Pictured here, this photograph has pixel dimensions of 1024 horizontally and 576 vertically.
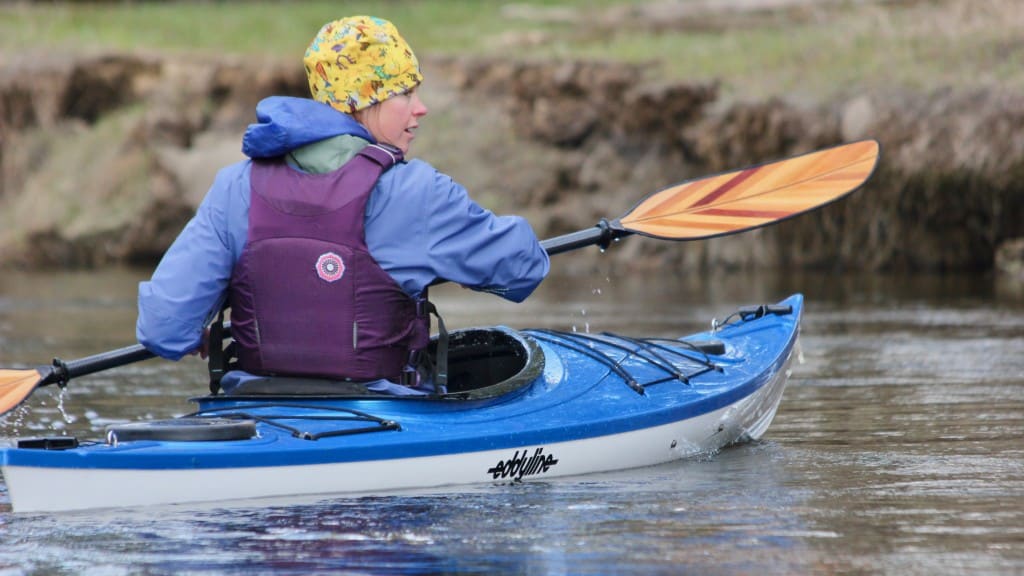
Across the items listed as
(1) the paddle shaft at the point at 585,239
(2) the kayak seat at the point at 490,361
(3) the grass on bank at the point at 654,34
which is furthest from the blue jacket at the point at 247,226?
(3) the grass on bank at the point at 654,34

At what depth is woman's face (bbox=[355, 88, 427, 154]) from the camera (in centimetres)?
466

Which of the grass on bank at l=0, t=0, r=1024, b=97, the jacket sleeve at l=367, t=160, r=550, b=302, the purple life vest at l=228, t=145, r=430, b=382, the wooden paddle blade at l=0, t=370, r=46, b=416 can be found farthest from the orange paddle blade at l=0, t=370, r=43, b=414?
the grass on bank at l=0, t=0, r=1024, b=97

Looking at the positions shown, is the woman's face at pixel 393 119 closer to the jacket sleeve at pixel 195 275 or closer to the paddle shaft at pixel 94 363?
the jacket sleeve at pixel 195 275

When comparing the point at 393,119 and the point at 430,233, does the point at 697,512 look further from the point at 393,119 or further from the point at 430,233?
the point at 393,119

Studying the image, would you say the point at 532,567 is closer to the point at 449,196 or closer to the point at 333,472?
the point at 333,472

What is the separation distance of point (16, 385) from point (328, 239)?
1180mm

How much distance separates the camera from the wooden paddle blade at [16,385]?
483 cm

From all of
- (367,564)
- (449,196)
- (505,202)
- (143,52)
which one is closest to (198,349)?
(449,196)

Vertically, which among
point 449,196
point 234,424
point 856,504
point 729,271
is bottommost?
point 729,271

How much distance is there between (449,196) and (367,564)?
117 centimetres

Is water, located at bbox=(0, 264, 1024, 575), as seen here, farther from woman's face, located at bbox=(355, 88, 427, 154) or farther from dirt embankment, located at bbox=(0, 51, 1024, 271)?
dirt embankment, located at bbox=(0, 51, 1024, 271)

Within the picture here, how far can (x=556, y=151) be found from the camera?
14969mm

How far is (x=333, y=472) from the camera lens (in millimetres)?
4480

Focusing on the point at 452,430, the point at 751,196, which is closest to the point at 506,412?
the point at 452,430
